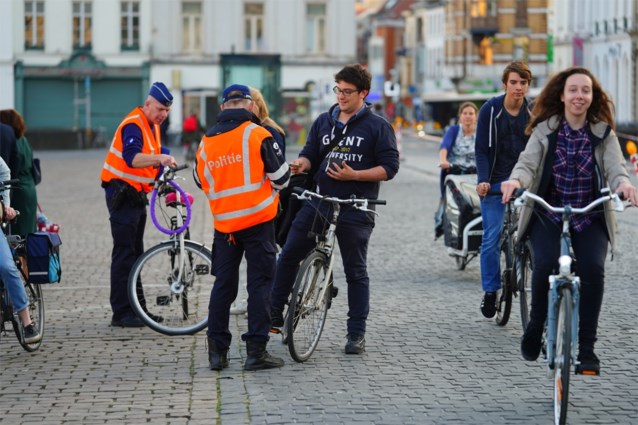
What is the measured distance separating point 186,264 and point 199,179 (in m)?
1.55

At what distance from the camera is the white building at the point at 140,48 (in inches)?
2694

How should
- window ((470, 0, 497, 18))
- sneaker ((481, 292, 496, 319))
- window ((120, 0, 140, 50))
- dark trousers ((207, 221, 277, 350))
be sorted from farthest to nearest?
window ((470, 0, 497, 18)) → window ((120, 0, 140, 50)) → sneaker ((481, 292, 496, 319)) → dark trousers ((207, 221, 277, 350))

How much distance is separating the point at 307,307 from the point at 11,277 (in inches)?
71.1

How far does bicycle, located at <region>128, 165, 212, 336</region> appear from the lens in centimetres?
1073

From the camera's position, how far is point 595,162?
25.8 ft

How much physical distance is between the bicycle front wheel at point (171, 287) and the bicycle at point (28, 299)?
2.31 feet

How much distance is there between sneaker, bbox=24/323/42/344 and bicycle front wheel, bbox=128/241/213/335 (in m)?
0.98

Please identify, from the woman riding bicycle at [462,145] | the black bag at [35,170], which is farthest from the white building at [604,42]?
the black bag at [35,170]

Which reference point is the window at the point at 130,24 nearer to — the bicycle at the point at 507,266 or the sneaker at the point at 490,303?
the bicycle at the point at 507,266

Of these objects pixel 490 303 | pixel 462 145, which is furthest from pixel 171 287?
pixel 462 145

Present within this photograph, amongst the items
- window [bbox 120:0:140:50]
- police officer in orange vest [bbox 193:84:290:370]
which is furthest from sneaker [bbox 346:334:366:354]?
window [bbox 120:0:140:50]

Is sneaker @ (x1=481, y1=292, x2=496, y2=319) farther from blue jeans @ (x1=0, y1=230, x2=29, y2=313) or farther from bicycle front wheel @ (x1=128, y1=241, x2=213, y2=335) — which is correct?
blue jeans @ (x1=0, y1=230, x2=29, y2=313)

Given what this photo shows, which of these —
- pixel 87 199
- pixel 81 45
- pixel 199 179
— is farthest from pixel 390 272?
pixel 81 45

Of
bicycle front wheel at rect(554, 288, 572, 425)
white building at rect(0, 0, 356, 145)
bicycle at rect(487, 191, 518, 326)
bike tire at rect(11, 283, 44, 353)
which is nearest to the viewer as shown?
bicycle front wheel at rect(554, 288, 572, 425)
